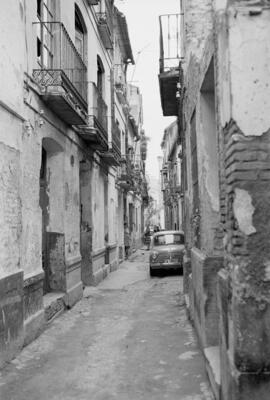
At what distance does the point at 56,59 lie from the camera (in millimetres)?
8820

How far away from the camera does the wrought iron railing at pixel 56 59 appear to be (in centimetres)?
768

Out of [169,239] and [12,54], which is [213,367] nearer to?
[12,54]

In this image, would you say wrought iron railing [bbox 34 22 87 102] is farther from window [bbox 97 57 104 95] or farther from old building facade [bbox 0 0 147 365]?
window [bbox 97 57 104 95]

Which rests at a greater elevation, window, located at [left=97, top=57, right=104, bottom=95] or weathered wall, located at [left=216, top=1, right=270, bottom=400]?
window, located at [left=97, top=57, right=104, bottom=95]

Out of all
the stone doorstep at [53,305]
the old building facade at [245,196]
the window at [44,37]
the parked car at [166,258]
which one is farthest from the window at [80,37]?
the old building facade at [245,196]

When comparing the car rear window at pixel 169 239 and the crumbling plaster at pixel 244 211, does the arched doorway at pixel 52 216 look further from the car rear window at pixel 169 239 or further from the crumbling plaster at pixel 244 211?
the car rear window at pixel 169 239

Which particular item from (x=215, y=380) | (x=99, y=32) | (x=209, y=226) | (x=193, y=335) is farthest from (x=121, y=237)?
(x=215, y=380)

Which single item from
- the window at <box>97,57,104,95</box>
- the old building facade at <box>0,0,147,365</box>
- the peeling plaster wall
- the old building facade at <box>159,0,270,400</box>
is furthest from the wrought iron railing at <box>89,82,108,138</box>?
the old building facade at <box>159,0,270,400</box>

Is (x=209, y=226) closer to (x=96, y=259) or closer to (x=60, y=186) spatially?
(x=60, y=186)

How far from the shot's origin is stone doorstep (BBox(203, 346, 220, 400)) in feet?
14.2

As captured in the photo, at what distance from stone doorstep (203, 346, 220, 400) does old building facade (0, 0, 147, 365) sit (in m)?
2.49

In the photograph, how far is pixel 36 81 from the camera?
745 centimetres

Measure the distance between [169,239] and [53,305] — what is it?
27.2 feet

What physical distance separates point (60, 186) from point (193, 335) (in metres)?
3.98
